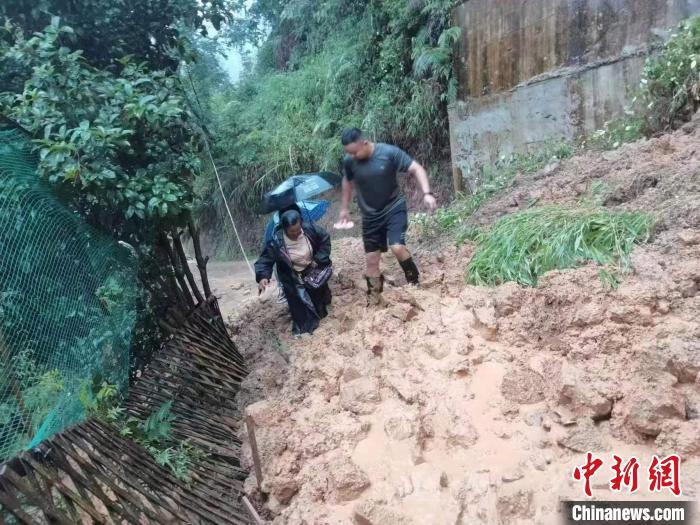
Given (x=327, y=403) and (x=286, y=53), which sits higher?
(x=286, y=53)

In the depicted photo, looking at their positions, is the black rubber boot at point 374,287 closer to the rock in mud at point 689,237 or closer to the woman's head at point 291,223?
the woman's head at point 291,223

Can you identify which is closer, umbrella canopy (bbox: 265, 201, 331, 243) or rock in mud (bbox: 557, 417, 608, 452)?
rock in mud (bbox: 557, 417, 608, 452)

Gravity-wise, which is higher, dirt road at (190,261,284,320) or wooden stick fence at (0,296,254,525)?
wooden stick fence at (0,296,254,525)

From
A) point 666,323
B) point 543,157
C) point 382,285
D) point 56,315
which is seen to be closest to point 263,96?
point 543,157

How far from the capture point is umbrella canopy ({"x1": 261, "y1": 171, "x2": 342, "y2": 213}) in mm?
4188

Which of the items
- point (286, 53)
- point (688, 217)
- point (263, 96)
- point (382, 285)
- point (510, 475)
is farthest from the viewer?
point (286, 53)

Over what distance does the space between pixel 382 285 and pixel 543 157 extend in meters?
3.03

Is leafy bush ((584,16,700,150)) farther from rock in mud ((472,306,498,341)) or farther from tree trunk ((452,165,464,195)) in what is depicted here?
rock in mud ((472,306,498,341))

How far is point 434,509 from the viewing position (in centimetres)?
220

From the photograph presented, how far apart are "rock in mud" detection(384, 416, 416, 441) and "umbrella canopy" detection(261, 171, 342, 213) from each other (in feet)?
7.05

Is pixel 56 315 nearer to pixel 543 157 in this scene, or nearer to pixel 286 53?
pixel 543 157

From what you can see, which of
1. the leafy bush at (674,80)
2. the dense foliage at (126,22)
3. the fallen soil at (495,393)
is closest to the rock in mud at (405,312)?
the fallen soil at (495,393)

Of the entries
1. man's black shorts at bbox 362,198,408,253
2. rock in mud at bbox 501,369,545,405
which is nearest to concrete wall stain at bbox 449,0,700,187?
man's black shorts at bbox 362,198,408,253

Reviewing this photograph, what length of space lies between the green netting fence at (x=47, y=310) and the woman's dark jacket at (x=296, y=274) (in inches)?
46.1
